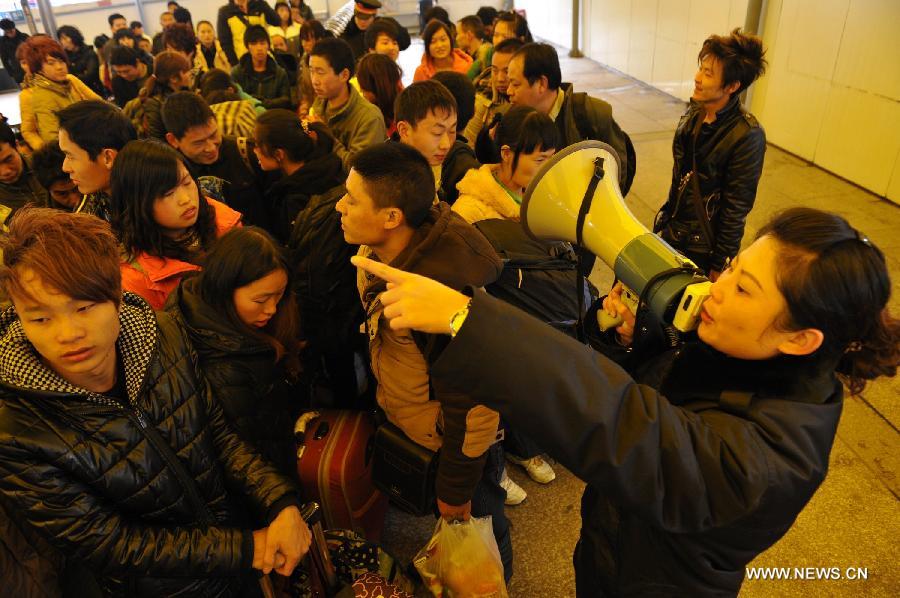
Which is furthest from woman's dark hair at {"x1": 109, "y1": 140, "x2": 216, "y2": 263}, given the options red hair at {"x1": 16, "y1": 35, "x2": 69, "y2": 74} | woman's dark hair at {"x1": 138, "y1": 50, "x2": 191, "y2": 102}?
red hair at {"x1": 16, "y1": 35, "x2": 69, "y2": 74}

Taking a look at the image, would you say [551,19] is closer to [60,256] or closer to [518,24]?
[518,24]

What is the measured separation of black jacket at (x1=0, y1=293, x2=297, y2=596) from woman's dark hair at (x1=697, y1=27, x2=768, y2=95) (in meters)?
2.71

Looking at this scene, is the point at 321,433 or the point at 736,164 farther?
the point at 736,164

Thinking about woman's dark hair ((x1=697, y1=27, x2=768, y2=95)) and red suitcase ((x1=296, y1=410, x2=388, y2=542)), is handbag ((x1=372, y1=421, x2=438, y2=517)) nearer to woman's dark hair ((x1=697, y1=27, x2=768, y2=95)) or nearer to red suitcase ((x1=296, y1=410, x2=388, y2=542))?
red suitcase ((x1=296, y1=410, x2=388, y2=542))

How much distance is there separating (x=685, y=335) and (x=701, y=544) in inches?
16.3

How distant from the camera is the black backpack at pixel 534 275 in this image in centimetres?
197

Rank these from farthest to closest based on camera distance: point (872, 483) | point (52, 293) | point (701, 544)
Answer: point (872, 483) < point (52, 293) < point (701, 544)

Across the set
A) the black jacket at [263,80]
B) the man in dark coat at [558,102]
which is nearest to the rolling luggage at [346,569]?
the man in dark coat at [558,102]

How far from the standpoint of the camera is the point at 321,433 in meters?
2.13

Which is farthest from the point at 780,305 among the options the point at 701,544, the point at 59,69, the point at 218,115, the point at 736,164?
the point at 59,69

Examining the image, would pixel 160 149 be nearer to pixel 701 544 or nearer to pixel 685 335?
pixel 685 335

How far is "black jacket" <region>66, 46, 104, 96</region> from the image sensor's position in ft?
27.4

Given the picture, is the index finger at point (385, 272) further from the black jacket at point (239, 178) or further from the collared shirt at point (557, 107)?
the collared shirt at point (557, 107)

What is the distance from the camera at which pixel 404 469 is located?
6.27 feet
